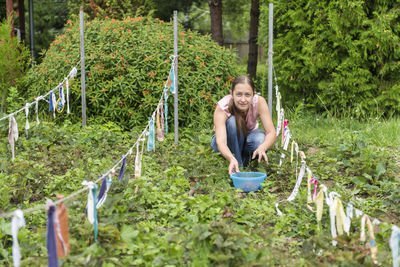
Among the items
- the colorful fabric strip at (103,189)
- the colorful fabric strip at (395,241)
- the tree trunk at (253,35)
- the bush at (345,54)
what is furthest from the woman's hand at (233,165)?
the tree trunk at (253,35)

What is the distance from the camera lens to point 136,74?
266 inches

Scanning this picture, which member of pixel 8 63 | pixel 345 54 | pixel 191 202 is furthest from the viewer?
pixel 8 63

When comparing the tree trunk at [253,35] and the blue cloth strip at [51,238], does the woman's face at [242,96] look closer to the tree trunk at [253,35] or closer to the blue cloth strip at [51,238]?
the blue cloth strip at [51,238]

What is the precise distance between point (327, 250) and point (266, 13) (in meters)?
6.10

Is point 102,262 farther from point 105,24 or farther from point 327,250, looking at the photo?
point 105,24

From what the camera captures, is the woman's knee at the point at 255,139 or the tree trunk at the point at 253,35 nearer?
the woman's knee at the point at 255,139

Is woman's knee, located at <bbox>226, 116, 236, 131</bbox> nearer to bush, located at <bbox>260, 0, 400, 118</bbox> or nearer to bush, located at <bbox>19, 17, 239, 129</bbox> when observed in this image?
bush, located at <bbox>19, 17, 239, 129</bbox>

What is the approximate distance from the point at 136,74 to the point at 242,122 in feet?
8.24

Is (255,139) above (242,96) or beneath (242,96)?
beneath

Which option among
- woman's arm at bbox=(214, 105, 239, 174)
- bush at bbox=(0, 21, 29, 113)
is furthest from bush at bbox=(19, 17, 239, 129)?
woman's arm at bbox=(214, 105, 239, 174)

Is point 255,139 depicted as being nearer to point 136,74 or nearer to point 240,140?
point 240,140

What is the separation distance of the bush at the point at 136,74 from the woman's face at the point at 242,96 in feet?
6.98

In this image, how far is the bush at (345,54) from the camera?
23.0ft

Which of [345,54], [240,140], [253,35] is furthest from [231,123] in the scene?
[253,35]
